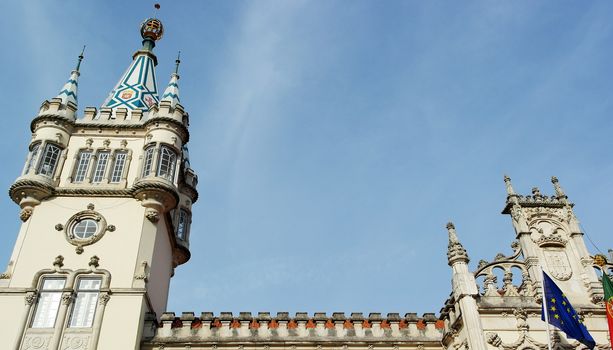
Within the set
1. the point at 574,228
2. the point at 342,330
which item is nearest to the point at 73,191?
the point at 342,330

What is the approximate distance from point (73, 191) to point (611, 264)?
2687cm

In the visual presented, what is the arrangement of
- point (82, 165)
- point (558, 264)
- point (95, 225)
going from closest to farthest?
point (558, 264) < point (95, 225) < point (82, 165)

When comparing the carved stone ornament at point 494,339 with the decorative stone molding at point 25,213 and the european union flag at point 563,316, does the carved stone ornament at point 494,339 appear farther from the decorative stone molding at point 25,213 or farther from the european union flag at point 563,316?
the decorative stone molding at point 25,213

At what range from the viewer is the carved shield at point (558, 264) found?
2786 cm

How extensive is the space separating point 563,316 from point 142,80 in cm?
2872

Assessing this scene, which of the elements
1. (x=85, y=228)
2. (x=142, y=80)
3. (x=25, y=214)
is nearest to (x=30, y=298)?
(x=85, y=228)

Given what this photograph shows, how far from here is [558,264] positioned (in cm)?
2836

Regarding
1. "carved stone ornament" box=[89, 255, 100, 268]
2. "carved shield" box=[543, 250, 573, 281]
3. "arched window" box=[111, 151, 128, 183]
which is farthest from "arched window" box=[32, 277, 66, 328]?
"carved shield" box=[543, 250, 573, 281]

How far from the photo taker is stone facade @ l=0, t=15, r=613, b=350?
84.1ft

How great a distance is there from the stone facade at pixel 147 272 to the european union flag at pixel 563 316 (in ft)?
4.99

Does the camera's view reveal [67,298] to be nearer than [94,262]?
Yes

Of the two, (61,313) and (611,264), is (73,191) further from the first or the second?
(611,264)

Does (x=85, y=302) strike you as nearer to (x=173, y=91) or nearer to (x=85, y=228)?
(x=85, y=228)

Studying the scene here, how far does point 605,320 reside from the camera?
85.9ft
